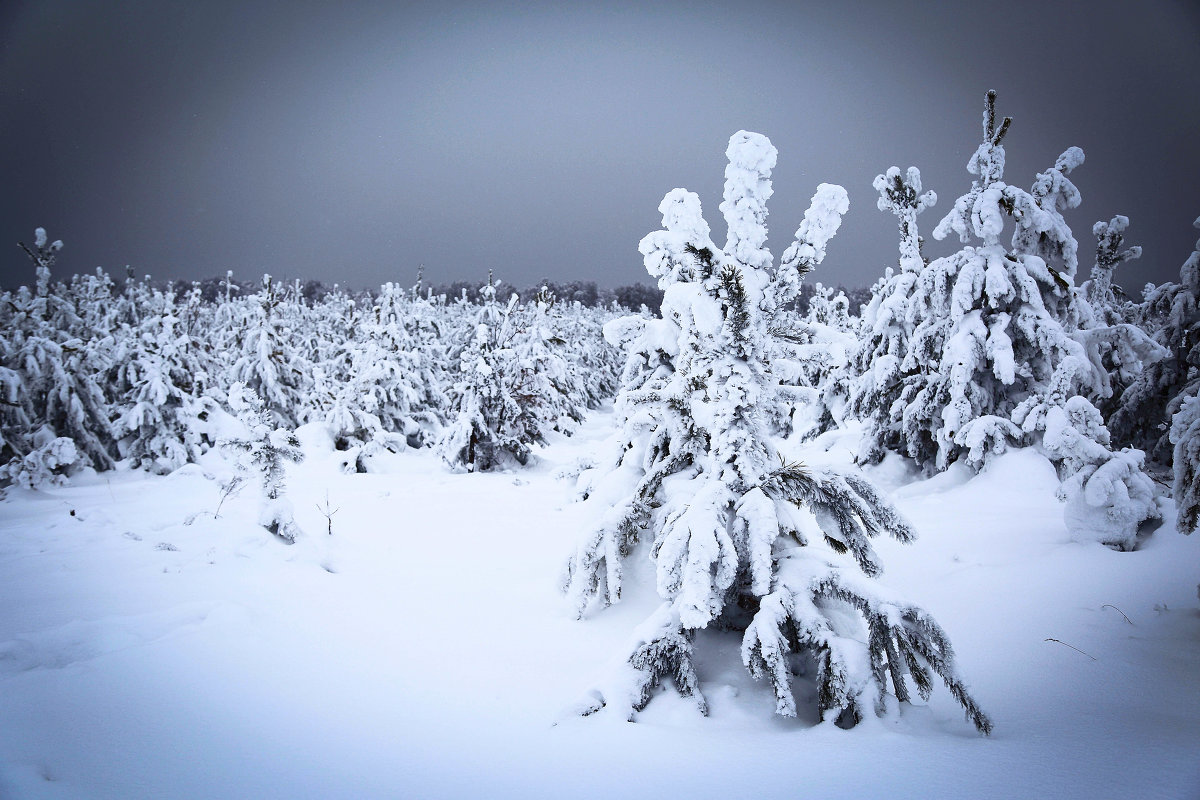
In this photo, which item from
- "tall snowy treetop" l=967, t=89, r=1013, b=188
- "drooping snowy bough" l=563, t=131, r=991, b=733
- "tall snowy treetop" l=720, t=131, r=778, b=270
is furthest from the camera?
"tall snowy treetop" l=967, t=89, r=1013, b=188

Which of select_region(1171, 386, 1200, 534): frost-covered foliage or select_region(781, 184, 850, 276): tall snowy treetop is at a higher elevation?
select_region(781, 184, 850, 276): tall snowy treetop

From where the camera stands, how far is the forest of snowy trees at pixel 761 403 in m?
2.91

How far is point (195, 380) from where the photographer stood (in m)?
15.4

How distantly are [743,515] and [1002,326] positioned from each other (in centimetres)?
814

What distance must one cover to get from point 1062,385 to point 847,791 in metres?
7.93

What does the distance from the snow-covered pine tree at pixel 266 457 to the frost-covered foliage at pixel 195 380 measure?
407cm

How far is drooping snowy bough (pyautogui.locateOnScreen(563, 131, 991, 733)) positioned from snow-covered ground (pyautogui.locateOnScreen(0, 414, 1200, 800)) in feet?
0.89

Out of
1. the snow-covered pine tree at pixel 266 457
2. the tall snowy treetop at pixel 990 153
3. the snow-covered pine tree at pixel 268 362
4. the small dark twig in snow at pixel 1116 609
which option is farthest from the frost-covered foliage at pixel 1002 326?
the snow-covered pine tree at pixel 268 362

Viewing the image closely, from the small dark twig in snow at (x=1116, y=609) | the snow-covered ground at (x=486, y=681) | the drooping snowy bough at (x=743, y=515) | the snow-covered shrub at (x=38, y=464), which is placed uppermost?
the drooping snowy bough at (x=743, y=515)

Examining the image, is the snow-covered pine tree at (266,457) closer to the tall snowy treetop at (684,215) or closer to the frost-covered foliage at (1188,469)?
the tall snowy treetop at (684,215)

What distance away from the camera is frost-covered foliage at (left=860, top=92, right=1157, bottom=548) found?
8195 millimetres

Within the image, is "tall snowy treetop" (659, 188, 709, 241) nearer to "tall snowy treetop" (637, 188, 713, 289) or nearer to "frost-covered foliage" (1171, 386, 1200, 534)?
"tall snowy treetop" (637, 188, 713, 289)

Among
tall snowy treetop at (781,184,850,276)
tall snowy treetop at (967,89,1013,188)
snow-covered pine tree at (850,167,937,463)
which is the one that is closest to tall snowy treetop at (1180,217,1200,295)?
tall snowy treetop at (781,184,850,276)

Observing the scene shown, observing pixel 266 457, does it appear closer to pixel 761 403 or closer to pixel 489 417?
pixel 761 403
